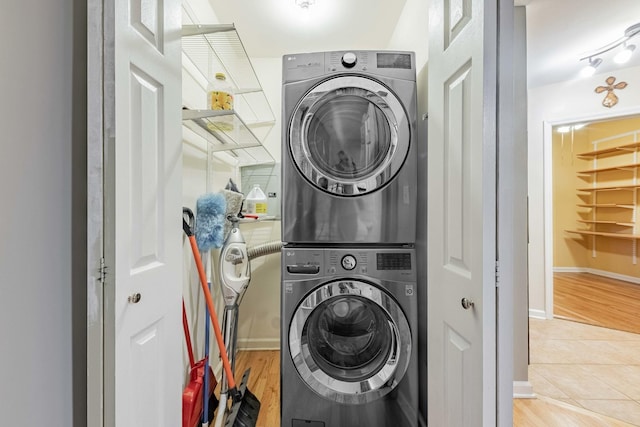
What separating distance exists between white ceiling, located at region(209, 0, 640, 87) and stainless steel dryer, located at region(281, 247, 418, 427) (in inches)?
63.0

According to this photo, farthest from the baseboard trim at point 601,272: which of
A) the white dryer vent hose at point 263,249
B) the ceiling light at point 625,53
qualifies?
the white dryer vent hose at point 263,249

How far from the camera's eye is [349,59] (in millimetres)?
1455

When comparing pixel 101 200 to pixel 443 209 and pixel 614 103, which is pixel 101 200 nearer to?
pixel 443 209

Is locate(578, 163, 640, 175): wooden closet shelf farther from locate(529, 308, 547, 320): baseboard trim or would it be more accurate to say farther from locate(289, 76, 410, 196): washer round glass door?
locate(289, 76, 410, 196): washer round glass door

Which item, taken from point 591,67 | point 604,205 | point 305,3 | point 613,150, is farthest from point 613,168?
point 305,3

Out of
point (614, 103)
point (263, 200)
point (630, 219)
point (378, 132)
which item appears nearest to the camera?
point (378, 132)

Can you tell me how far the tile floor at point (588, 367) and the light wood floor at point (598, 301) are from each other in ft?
0.80

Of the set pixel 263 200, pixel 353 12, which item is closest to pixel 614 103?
pixel 353 12

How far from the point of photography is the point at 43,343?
0.67m

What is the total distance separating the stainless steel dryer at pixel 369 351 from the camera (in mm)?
1407

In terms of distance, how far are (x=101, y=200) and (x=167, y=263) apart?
0.35m

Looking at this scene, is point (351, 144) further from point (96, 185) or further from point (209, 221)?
point (96, 185)

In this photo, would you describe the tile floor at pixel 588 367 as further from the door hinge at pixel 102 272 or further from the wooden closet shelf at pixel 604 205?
the wooden closet shelf at pixel 604 205

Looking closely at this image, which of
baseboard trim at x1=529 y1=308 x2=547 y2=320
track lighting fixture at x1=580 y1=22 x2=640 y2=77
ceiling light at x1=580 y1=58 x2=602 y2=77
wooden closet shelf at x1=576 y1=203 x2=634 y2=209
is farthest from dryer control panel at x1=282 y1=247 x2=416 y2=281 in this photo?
wooden closet shelf at x1=576 y1=203 x2=634 y2=209
